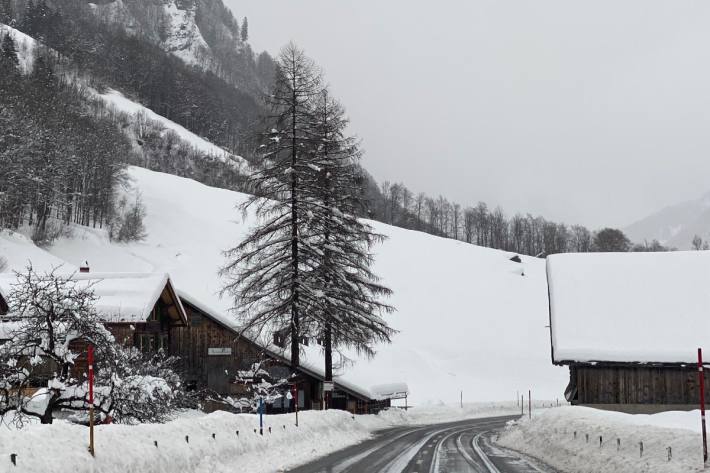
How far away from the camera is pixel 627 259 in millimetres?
32219

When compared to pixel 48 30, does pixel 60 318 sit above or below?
below

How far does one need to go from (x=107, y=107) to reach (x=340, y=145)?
129702 millimetres

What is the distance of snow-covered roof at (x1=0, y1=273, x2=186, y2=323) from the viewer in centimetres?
2811

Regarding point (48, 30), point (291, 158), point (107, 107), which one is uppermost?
point (48, 30)

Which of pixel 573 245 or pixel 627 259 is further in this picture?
pixel 573 245

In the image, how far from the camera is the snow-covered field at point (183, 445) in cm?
906

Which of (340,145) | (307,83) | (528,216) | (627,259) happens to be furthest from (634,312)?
(528,216)

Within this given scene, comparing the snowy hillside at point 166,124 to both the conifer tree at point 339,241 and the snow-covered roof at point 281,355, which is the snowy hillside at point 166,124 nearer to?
the snow-covered roof at point 281,355

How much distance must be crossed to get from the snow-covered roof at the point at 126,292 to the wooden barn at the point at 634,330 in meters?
17.7

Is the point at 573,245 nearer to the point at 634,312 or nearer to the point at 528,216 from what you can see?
the point at 528,216

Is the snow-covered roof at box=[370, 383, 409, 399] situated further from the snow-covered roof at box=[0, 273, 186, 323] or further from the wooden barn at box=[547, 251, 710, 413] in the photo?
the snow-covered roof at box=[0, 273, 186, 323]

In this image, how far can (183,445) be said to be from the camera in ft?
42.0

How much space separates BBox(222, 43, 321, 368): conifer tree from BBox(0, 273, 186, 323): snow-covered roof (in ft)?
12.9

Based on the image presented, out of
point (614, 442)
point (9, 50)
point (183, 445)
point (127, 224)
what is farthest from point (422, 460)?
point (9, 50)
